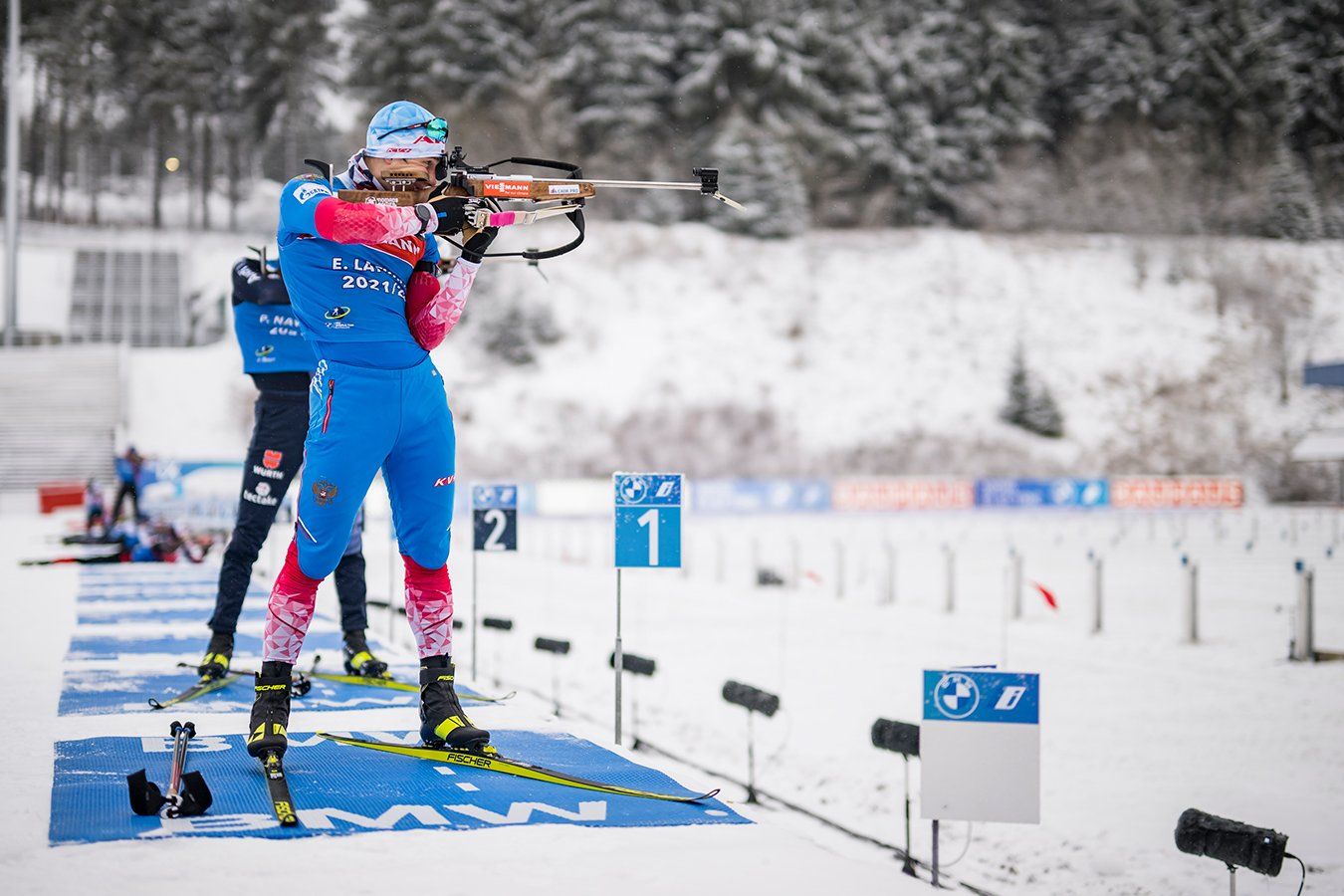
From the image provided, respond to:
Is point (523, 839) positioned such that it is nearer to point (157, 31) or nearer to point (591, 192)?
point (591, 192)

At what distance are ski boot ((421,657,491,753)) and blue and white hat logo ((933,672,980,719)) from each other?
176 centimetres

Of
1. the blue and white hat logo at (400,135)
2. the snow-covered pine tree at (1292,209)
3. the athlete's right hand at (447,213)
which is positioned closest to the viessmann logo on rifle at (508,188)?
the athlete's right hand at (447,213)

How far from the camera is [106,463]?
3644 centimetres

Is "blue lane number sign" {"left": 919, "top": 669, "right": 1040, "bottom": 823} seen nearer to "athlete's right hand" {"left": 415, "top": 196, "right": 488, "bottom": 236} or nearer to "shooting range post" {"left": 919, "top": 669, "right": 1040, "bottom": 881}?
"shooting range post" {"left": 919, "top": 669, "right": 1040, "bottom": 881}

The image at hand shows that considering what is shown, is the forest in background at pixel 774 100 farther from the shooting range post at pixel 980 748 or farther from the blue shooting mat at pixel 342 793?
the shooting range post at pixel 980 748

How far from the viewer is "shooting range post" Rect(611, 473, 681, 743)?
6855 millimetres

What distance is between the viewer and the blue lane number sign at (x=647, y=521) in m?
6.86

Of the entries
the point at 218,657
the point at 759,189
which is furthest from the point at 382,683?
the point at 759,189

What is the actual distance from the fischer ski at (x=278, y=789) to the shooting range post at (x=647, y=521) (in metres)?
2.44

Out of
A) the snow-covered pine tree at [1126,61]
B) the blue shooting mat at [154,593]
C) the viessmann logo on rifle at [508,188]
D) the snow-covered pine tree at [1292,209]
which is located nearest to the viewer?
the viessmann logo on rifle at [508,188]

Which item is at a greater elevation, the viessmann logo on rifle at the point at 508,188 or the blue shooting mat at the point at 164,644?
the viessmann logo on rifle at the point at 508,188

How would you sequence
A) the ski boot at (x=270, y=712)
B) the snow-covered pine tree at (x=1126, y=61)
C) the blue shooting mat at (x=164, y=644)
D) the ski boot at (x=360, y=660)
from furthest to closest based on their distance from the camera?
the snow-covered pine tree at (x=1126, y=61), the blue shooting mat at (x=164, y=644), the ski boot at (x=360, y=660), the ski boot at (x=270, y=712)

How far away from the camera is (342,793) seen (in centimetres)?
450

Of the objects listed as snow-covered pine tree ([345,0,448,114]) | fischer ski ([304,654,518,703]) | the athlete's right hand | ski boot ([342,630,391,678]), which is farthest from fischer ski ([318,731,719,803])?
snow-covered pine tree ([345,0,448,114])
